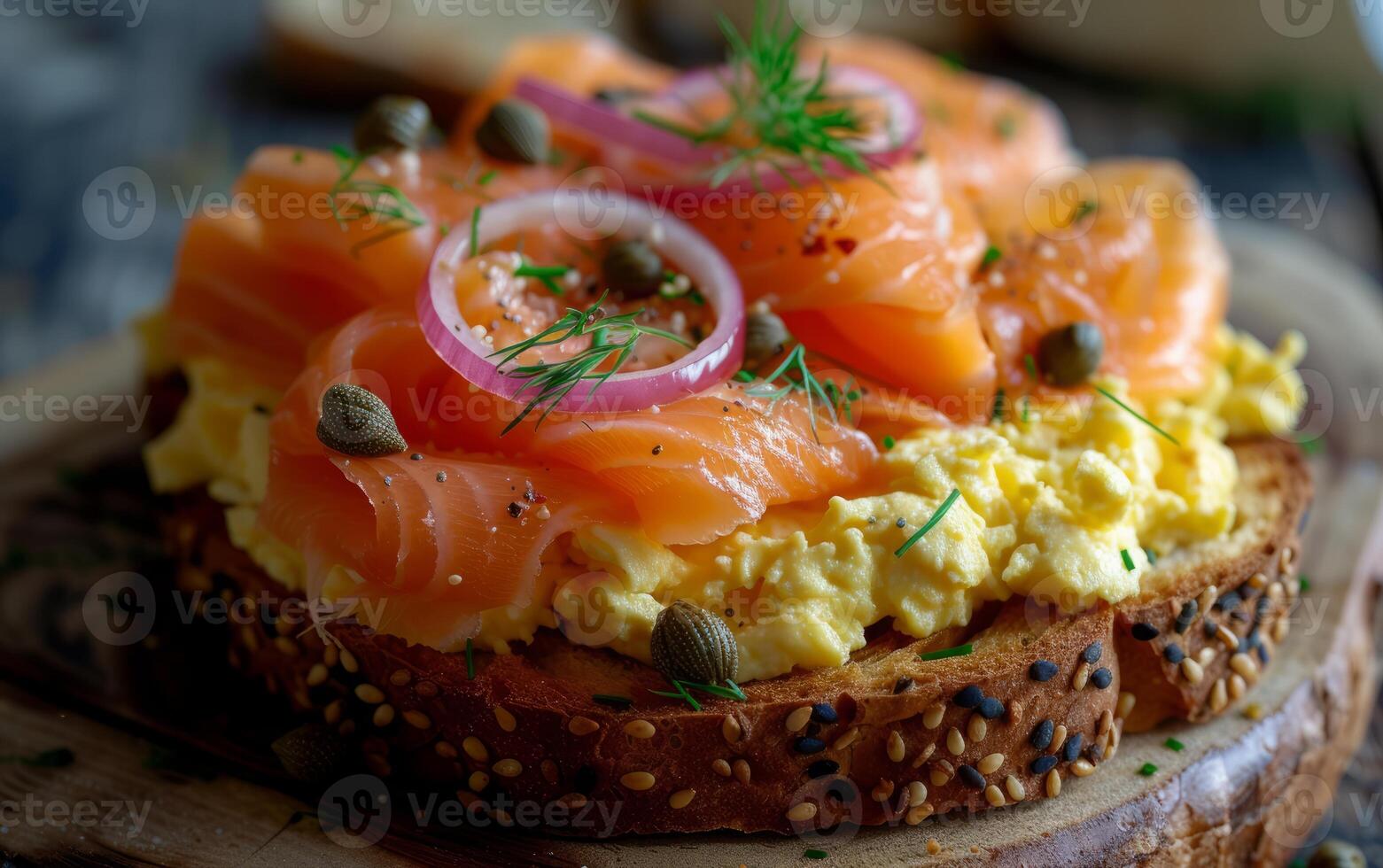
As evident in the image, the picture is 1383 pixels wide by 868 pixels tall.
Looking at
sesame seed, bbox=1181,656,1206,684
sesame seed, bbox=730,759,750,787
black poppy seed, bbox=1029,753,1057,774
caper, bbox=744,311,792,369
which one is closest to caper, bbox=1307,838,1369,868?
sesame seed, bbox=1181,656,1206,684

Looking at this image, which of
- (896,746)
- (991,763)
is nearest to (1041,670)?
(991,763)

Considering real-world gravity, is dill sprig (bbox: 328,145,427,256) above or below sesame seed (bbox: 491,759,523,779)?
above

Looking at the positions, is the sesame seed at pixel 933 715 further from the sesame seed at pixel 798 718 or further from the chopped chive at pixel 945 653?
the sesame seed at pixel 798 718

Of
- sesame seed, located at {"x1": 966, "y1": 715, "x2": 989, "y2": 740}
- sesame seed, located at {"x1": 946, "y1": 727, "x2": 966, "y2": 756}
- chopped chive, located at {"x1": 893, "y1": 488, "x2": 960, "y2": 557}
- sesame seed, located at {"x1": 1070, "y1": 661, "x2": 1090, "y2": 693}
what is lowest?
sesame seed, located at {"x1": 946, "y1": 727, "x2": 966, "y2": 756}

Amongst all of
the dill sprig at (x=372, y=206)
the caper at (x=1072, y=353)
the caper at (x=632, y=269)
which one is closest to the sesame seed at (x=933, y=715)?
the caper at (x=1072, y=353)

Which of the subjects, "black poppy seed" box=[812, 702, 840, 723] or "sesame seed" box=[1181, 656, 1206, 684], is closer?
"black poppy seed" box=[812, 702, 840, 723]

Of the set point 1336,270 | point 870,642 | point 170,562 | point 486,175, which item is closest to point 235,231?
point 486,175

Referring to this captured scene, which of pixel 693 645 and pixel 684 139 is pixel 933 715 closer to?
pixel 693 645

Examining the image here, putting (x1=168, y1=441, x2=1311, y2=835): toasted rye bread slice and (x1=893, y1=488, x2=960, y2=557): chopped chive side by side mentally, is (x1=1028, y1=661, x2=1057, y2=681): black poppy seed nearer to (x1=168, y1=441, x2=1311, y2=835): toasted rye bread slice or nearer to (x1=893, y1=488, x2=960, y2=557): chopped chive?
(x1=168, y1=441, x2=1311, y2=835): toasted rye bread slice
